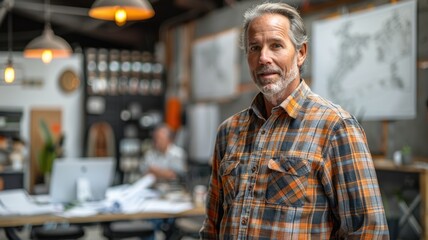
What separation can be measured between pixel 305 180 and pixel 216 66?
7.10 metres

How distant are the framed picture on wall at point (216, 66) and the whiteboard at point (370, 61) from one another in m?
2.23

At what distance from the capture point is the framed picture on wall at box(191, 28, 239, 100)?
8.35 metres

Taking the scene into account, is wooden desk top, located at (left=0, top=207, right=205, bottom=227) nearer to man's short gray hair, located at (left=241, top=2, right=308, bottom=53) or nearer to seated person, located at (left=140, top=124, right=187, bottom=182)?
seated person, located at (left=140, top=124, right=187, bottom=182)

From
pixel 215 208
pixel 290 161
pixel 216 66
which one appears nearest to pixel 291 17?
pixel 290 161

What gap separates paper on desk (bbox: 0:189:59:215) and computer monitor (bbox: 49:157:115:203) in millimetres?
144

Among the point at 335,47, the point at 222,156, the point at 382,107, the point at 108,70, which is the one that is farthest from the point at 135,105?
the point at 222,156

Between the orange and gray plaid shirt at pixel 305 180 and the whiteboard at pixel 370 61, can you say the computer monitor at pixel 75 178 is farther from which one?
the orange and gray plaid shirt at pixel 305 180

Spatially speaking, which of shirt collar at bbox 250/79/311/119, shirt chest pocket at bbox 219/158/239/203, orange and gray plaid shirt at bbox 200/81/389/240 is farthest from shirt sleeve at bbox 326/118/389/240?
shirt chest pocket at bbox 219/158/239/203

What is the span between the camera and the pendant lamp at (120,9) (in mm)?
4430

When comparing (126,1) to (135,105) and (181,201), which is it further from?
(135,105)

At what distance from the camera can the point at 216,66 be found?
8812 millimetres

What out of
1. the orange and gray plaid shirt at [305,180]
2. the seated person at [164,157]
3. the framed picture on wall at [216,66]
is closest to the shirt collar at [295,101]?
the orange and gray plaid shirt at [305,180]

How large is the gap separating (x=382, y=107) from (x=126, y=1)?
2632 millimetres

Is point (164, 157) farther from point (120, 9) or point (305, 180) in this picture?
point (305, 180)
